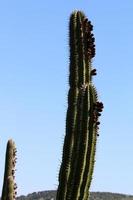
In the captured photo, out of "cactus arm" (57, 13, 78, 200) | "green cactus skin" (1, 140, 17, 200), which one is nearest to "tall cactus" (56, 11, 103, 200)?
"cactus arm" (57, 13, 78, 200)

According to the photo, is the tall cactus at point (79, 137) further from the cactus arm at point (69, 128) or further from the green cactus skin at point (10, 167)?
the green cactus skin at point (10, 167)

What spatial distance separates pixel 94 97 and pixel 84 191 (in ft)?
6.08

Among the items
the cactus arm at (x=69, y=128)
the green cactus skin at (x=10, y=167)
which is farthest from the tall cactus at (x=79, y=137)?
the green cactus skin at (x=10, y=167)

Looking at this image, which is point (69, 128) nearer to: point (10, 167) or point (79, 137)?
point (79, 137)

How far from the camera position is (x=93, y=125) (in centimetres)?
1149

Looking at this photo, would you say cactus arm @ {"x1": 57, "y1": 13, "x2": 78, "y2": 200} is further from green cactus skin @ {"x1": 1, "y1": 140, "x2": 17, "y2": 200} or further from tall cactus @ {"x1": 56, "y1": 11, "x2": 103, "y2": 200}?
green cactus skin @ {"x1": 1, "y1": 140, "x2": 17, "y2": 200}

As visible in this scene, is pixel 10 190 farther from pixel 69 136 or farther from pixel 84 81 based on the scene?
pixel 84 81

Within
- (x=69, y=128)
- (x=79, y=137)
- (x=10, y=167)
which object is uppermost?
(x=69, y=128)

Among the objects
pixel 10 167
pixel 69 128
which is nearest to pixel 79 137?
pixel 69 128

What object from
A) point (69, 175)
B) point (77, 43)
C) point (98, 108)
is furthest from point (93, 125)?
point (77, 43)

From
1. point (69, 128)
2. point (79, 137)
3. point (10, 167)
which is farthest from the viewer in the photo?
point (10, 167)

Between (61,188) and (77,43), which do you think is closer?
(61,188)

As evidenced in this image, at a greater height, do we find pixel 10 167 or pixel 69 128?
pixel 69 128

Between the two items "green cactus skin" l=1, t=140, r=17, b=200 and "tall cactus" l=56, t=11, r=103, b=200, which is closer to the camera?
"tall cactus" l=56, t=11, r=103, b=200
